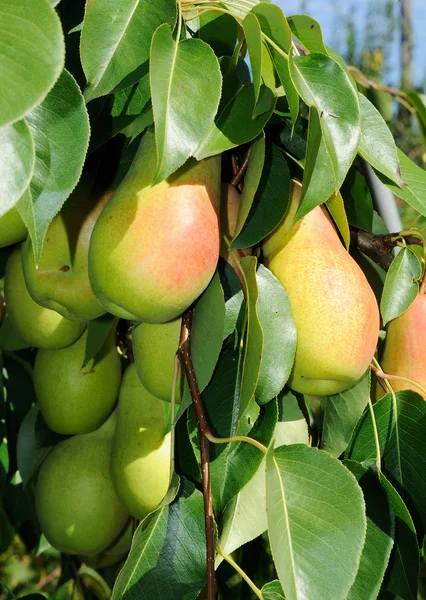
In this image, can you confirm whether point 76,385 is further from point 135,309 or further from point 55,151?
point 55,151

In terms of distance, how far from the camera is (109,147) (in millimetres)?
774

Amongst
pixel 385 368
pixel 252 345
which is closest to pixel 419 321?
pixel 385 368

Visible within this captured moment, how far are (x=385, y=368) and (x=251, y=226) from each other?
0.97 ft

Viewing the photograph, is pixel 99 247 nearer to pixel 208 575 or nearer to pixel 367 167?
pixel 208 575

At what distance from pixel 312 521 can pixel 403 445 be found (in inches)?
8.5

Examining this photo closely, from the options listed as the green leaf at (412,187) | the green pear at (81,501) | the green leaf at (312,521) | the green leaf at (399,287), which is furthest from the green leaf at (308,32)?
the green pear at (81,501)

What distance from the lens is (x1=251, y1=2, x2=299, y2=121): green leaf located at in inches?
23.7

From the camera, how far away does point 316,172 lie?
0.58 meters

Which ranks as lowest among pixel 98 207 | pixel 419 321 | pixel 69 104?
pixel 419 321

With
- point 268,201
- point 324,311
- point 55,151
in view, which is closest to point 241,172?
point 268,201

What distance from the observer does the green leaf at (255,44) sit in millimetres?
591

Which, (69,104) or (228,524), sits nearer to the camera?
(69,104)

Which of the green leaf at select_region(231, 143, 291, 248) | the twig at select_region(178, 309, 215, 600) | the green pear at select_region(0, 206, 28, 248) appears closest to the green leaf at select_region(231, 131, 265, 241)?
the green leaf at select_region(231, 143, 291, 248)

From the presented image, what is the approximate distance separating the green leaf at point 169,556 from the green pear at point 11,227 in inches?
12.1
